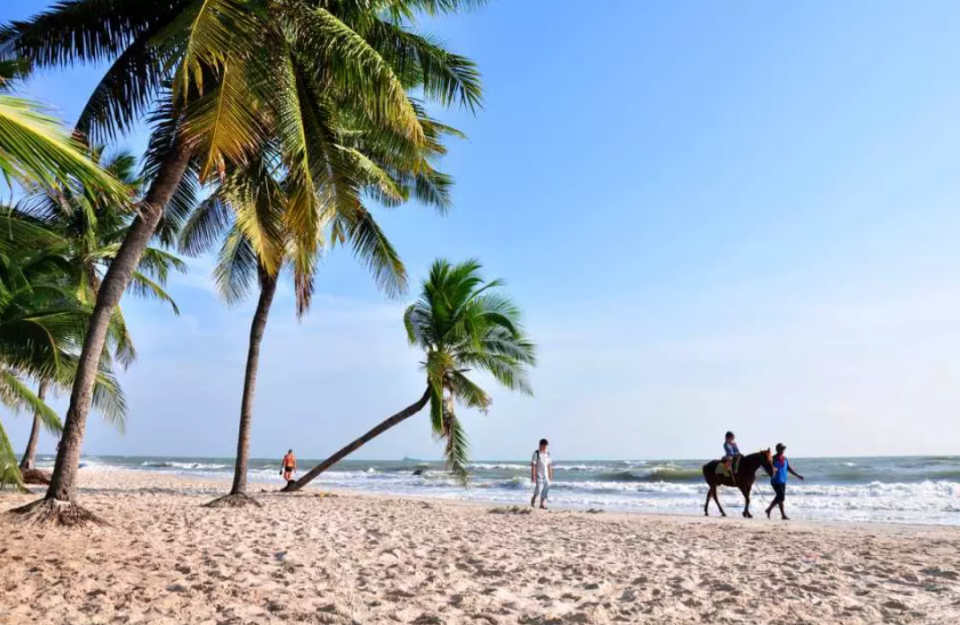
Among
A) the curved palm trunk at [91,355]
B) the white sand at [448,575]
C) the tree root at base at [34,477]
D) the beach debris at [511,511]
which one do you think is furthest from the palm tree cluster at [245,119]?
the tree root at base at [34,477]

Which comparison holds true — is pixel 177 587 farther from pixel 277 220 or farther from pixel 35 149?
pixel 277 220

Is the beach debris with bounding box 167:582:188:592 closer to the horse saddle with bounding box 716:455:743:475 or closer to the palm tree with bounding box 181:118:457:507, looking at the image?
the palm tree with bounding box 181:118:457:507

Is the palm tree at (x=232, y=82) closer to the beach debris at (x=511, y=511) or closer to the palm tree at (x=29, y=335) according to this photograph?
the palm tree at (x=29, y=335)

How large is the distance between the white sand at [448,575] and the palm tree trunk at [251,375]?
305 centimetres

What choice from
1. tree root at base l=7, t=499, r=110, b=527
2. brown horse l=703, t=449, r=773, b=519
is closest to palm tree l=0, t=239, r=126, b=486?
tree root at base l=7, t=499, r=110, b=527

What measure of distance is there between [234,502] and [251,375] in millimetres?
2404

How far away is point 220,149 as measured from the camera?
7293mm

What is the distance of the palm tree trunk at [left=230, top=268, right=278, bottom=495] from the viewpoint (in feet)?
40.5

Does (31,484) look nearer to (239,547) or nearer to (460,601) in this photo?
(239,547)

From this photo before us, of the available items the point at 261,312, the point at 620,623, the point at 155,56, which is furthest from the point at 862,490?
the point at 155,56

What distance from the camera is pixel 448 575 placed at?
5820mm

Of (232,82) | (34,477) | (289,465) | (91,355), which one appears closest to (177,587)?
(91,355)

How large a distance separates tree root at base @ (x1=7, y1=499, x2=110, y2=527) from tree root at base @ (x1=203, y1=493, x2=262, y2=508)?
3.95 meters

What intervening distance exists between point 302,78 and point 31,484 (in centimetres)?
1511
